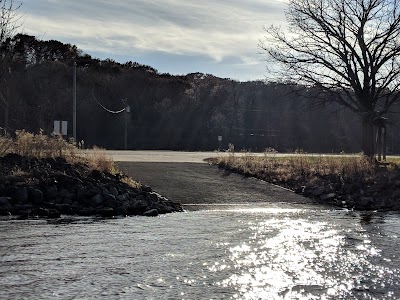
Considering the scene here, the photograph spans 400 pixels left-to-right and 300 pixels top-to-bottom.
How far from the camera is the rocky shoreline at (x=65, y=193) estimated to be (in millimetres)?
15297

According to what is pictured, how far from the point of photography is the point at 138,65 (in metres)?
89.0

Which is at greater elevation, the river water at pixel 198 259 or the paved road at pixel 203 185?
the paved road at pixel 203 185

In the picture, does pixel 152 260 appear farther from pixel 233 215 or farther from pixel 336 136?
pixel 336 136

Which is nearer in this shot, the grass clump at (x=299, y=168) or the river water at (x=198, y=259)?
the river water at (x=198, y=259)

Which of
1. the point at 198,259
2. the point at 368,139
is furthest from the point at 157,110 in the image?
the point at 198,259

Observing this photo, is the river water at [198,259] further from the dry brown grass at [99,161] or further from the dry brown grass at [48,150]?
the dry brown grass at [48,150]

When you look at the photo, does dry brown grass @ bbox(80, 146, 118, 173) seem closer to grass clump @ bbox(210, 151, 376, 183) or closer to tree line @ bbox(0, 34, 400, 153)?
grass clump @ bbox(210, 151, 376, 183)

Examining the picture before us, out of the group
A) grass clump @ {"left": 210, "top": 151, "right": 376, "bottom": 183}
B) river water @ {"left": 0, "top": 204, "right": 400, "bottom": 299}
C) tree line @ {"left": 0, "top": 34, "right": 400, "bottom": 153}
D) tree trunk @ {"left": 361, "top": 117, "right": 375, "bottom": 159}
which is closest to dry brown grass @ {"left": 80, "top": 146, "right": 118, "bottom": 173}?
river water @ {"left": 0, "top": 204, "right": 400, "bottom": 299}

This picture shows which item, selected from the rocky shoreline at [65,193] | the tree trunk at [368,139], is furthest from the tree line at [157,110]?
the rocky shoreline at [65,193]

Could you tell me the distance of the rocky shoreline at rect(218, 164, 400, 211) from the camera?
19.1 metres

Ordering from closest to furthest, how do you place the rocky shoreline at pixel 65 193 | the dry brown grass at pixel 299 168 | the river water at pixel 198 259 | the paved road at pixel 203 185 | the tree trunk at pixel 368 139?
1. the river water at pixel 198 259
2. the rocky shoreline at pixel 65 193
3. the paved road at pixel 203 185
4. the dry brown grass at pixel 299 168
5. the tree trunk at pixel 368 139

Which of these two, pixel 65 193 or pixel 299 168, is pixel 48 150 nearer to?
pixel 65 193

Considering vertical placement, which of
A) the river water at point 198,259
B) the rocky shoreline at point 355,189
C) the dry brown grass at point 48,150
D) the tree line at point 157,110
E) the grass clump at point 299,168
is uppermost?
the tree line at point 157,110

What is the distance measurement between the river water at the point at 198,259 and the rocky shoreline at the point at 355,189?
4.57 meters
